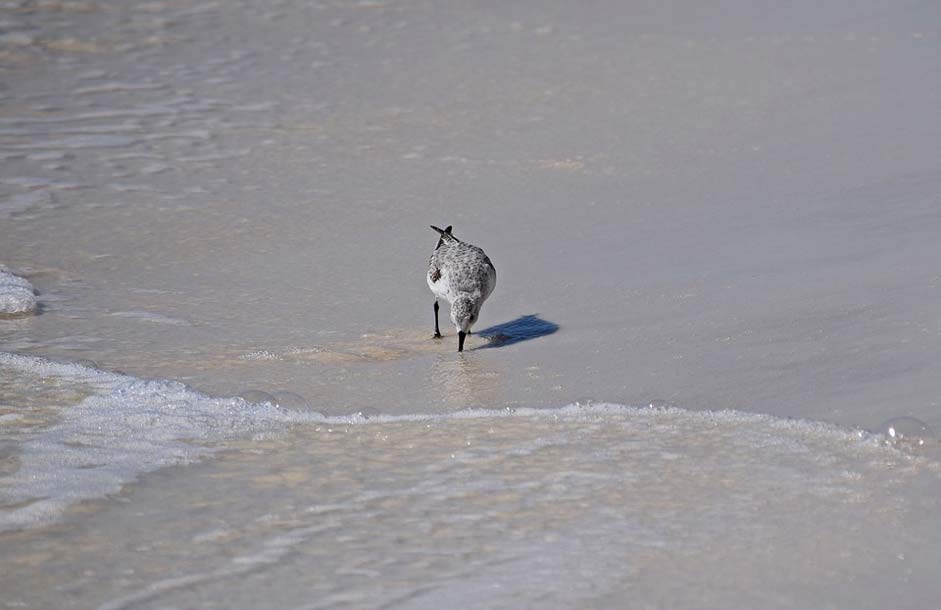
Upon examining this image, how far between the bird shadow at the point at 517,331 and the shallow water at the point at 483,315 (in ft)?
0.13

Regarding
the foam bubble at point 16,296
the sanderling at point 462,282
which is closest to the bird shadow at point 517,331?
the sanderling at point 462,282

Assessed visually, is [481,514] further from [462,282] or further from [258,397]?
[462,282]

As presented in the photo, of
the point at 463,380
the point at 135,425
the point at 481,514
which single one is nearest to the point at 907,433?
the point at 481,514

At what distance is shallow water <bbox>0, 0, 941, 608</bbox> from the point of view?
12.0ft

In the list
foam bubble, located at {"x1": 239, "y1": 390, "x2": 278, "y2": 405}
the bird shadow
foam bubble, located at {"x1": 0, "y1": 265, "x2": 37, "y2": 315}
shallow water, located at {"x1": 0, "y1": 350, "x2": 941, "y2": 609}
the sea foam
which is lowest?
shallow water, located at {"x1": 0, "y1": 350, "x2": 941, "y2": 609}

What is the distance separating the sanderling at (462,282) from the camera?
632 cm

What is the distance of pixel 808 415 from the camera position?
4.68 metres

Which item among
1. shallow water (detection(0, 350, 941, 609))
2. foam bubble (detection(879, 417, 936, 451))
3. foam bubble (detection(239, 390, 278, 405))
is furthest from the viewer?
foam bubble (detection(239, 390, 278, 405))

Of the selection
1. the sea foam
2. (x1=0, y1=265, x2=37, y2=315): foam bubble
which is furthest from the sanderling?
(x1=0, y1=265, x2=37, y2=315): foam bubble

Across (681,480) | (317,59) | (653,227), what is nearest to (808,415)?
(681,480)

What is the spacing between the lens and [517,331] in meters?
6.64

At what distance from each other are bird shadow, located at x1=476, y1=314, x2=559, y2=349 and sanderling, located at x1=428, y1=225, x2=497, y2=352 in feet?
0.63

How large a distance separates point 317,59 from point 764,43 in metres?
4.76

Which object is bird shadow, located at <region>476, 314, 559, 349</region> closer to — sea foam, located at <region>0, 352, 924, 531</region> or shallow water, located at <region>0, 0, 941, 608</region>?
shallow water, located at <region>0, 0, 941, 608</region>
